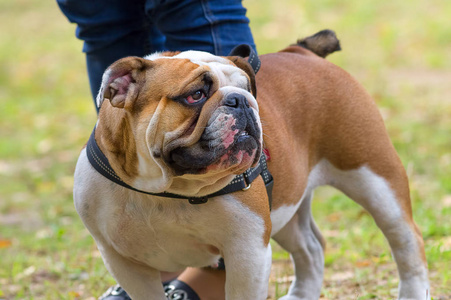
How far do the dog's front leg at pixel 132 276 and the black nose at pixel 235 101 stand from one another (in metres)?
0.82

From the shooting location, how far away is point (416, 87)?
8180 mm

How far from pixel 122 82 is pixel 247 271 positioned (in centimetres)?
80

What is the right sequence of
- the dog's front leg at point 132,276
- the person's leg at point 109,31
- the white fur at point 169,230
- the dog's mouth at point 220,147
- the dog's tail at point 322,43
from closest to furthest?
the dog's mouth at point 220,147 < the white fur at point 169,230 < the dog's front leg at point 132,276 < the person's leg at point 109,31 < the dog's tail at point 322,43

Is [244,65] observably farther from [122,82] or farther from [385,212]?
[385,212]

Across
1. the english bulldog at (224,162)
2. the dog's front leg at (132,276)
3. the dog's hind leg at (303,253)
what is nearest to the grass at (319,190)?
the dog's hind leg at (303,253)

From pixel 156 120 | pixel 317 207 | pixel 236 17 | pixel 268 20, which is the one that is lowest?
pixel 317 207

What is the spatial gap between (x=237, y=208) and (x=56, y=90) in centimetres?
811

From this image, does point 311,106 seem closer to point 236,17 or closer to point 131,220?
point 236,17

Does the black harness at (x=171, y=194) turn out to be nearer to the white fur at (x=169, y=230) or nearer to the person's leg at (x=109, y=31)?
the white fur at (x=169, y=230)

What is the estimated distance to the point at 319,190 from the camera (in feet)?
18.4

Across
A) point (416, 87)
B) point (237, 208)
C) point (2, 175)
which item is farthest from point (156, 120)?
point (416, 87)

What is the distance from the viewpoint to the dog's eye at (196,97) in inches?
88.4

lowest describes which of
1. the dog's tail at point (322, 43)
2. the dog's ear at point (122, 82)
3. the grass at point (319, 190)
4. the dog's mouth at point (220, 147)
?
the grass at point (319, 190)

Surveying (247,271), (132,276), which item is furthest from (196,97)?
(132,276)
